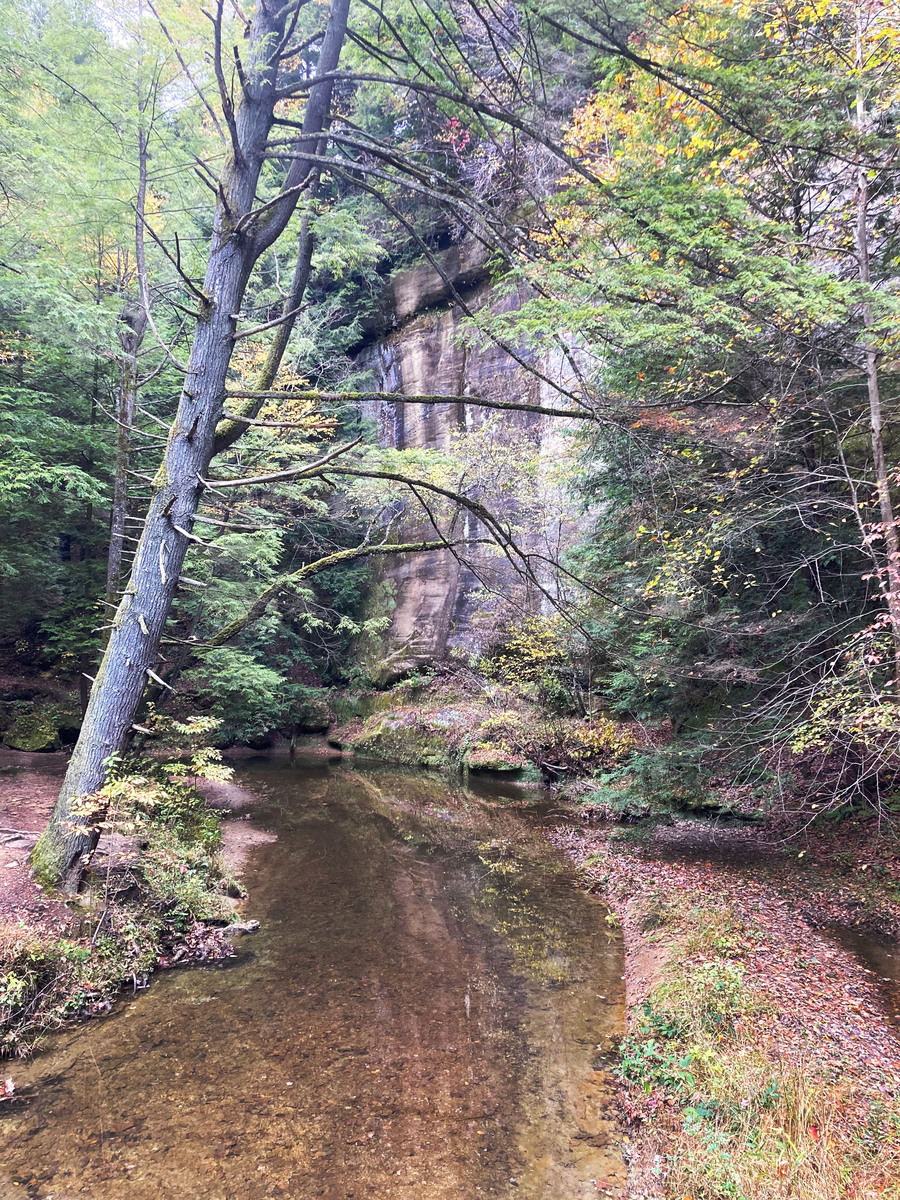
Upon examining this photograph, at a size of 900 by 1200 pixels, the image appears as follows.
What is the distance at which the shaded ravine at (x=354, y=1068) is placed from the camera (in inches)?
132

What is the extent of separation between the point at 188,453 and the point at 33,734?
1169 cm

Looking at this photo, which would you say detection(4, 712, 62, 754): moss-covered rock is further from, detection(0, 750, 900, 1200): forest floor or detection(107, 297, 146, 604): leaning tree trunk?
detection(0, 750, 900, 1200): forest floor

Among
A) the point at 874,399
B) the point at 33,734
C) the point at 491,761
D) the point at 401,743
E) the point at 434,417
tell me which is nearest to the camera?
the point at 874,399

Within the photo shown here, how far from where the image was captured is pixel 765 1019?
430cm

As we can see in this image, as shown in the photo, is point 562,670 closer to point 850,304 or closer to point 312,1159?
point 850,304

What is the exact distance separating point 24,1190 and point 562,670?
39.2ft

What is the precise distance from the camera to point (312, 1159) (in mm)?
3439

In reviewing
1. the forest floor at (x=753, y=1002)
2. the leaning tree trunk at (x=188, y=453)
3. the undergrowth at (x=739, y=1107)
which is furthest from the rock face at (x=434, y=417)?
the undergrowth at (x=739, y=1107)

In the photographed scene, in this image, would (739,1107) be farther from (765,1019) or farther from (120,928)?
(120,928)

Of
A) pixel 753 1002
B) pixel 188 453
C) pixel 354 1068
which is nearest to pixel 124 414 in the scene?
pixel 188 453

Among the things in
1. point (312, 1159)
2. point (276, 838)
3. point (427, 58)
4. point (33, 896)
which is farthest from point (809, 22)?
point (276, 838)

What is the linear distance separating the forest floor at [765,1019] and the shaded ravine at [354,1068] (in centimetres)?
36

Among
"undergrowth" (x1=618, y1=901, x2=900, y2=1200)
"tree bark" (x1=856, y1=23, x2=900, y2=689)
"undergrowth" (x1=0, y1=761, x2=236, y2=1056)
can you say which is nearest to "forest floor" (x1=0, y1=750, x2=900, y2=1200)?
"undergrowth" (x1=618, y1=901, x2=900, y2=1200)

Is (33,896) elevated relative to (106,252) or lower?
lower
